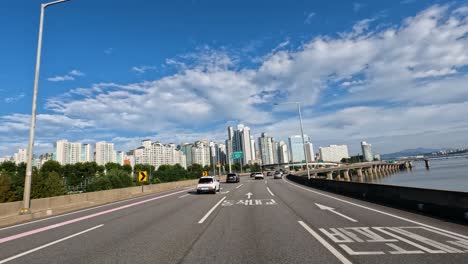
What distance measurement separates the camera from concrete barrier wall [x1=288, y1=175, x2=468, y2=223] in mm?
9359

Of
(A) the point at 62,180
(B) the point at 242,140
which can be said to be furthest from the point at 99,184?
(B) the point at 242,140

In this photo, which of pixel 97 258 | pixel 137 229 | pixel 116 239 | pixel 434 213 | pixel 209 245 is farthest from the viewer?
pixel 434 213

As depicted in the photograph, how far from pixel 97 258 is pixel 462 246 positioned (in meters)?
7.38

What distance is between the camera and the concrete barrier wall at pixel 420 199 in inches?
368

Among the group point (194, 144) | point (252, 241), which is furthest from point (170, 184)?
point (194, 144)

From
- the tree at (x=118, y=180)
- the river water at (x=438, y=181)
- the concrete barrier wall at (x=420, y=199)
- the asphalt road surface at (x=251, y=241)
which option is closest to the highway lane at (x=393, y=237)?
the asphalt road surface at (x=251, y=241)

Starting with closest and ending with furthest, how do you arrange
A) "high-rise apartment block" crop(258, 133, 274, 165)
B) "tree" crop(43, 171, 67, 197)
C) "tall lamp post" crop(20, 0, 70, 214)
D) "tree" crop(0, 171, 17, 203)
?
"tall lamp post" crop(20, 0, 70, 214)
"tree" crop(0, 171, 17, 203)
"tree" crop(43, 171, 67, 197)
"high-rise apartment block" crop(258, 133, 274, 165)

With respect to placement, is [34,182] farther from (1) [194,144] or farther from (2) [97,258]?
(1) [194,144]

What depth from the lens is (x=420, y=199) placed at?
11.6m

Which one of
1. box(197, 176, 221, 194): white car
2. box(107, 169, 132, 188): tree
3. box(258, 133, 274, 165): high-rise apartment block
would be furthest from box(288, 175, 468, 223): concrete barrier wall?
box(258, 133, 274, 165): high-rise apartment block

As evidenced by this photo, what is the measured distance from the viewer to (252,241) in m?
7.05

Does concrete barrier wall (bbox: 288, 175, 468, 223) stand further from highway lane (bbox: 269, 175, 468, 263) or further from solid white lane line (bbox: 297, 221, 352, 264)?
solid white lane line (bbox: 297, 221, 352, 264)

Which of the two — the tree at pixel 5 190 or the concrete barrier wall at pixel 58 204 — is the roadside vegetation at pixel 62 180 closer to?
the tree at pixel 5 190

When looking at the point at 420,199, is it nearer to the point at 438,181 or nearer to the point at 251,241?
the point at 251,241
